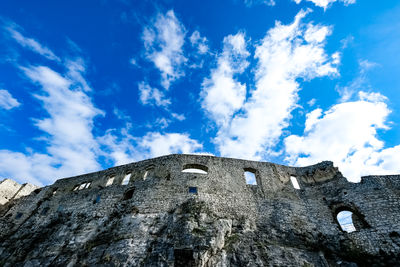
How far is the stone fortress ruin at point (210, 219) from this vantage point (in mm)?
9789

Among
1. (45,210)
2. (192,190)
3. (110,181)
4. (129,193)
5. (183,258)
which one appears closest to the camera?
(183,258)

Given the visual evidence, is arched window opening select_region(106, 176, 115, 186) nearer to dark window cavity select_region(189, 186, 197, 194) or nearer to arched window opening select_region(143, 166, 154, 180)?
arched window opening select_region(143, 166, 154, 180)

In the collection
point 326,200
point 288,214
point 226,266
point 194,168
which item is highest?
point 194,168

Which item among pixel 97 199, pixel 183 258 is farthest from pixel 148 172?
pixel 183 258

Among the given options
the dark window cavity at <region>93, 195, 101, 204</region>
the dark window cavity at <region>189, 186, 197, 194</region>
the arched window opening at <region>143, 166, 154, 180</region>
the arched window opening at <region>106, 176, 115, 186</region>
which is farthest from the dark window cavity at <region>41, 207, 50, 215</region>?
the dark window cavity at <region>189, 186, 197, 194</region>

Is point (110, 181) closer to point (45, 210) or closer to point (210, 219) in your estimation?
point (45, 210)

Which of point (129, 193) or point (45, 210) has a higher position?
point (129, 193)

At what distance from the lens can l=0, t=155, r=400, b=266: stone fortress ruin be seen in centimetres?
979

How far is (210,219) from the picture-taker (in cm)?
1100

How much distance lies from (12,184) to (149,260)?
77.4 ft

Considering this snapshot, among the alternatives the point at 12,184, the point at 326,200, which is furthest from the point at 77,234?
the point at 326,200

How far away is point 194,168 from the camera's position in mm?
16047

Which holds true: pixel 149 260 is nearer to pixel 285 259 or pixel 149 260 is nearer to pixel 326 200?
pixel 285 259

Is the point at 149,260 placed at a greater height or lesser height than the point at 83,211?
lesser
